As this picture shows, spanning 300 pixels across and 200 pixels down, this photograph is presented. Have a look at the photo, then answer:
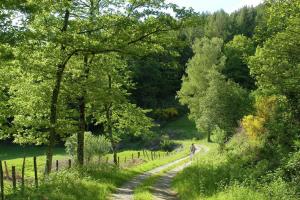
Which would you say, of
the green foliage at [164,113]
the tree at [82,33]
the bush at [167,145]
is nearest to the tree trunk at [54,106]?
the tree at [82,33]

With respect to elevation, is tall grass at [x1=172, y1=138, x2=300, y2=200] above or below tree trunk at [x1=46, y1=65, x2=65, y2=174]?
below

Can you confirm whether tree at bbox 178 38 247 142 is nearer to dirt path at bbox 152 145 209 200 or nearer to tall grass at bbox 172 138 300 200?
tall grass at bbox 172 138 300 200

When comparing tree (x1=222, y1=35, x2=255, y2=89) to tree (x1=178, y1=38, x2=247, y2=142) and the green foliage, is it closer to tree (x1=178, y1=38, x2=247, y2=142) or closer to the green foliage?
the green foliage

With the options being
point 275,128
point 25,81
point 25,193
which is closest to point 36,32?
point 25,81

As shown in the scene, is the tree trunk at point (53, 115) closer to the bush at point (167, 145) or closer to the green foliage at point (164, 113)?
the bush at point (167, 145)

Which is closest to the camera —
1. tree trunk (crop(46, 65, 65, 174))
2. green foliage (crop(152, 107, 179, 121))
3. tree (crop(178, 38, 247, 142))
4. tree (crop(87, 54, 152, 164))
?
tree trunk (crop(46, 65, 65, 174))

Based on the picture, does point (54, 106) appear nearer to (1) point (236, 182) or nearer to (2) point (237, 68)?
(1) point (236, 182)

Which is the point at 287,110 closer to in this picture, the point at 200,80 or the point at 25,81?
the point at 25,81

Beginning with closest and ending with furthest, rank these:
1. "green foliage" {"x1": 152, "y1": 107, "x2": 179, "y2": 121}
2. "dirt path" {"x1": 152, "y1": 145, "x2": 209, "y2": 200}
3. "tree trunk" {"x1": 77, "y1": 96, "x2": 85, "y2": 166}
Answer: "dirt path" {"x1": 152, "y1": 145, "x2": 209, "y2": 200}, "tree trunk" {"x1": 77, "y1": 96, "x2": 85, "y2": 166}, "green foliage" {"x1": 152, "y1": 107, "x2": 179, "y2": 121}

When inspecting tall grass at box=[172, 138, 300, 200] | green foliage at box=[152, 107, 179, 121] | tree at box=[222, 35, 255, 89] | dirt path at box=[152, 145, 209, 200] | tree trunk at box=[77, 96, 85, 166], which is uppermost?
tree at box=[222, 35, 255, 89]

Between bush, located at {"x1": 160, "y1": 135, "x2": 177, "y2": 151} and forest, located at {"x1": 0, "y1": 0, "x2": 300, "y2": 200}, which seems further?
bush, located at {"x1": 160, "y1": 135, "x2": 177, "y2": 151}

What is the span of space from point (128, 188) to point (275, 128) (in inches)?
401

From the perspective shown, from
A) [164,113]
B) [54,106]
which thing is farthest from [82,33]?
[164,113]

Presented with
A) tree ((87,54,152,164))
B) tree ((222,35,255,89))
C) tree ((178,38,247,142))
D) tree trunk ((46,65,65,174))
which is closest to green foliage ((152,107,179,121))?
tree ((222,35,255,89))
